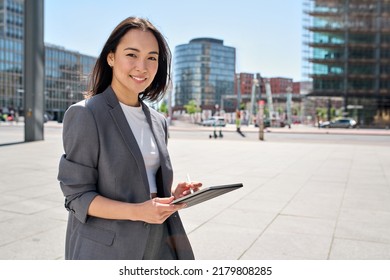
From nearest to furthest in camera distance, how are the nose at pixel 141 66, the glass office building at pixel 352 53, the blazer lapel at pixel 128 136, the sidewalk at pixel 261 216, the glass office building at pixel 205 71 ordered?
the blazer lapel at pixel 128 136 < the nose at pixel 141 66 < the sidewalk at pixel 261 216 < the glass office building at pixel 352 53 < the glass office building at pixel 205 71

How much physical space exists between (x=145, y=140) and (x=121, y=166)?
206 millimetres

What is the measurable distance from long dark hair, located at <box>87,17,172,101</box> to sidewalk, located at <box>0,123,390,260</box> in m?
2.29

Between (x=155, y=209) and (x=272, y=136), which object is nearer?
(x=155, y=209)

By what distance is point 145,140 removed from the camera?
1762 mm

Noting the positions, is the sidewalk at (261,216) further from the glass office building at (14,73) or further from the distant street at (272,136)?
the glass office building at (14,73)

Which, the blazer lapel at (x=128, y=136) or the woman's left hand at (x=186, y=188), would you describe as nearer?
the blazer lapel at (x=128, y=136)

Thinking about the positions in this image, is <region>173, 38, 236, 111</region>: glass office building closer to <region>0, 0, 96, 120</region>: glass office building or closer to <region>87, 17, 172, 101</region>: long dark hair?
<region>0, 0, 96, 120</region>: glass office building

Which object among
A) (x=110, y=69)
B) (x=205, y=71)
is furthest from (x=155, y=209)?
(x=205, y=71)

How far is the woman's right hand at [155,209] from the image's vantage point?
4.93 feet

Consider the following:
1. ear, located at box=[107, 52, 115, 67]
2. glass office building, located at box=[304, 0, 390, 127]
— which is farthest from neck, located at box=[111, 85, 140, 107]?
glass office building, located at box=[304, 0, 390, 127]

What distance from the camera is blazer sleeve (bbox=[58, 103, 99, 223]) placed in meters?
1.56

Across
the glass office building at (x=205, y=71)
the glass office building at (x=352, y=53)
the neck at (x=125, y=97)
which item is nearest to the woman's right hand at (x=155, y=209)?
the neck at (x=125, y=97)

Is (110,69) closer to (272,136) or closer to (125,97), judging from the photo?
(125,97)

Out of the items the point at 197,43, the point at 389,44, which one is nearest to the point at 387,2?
the point at 389,44
